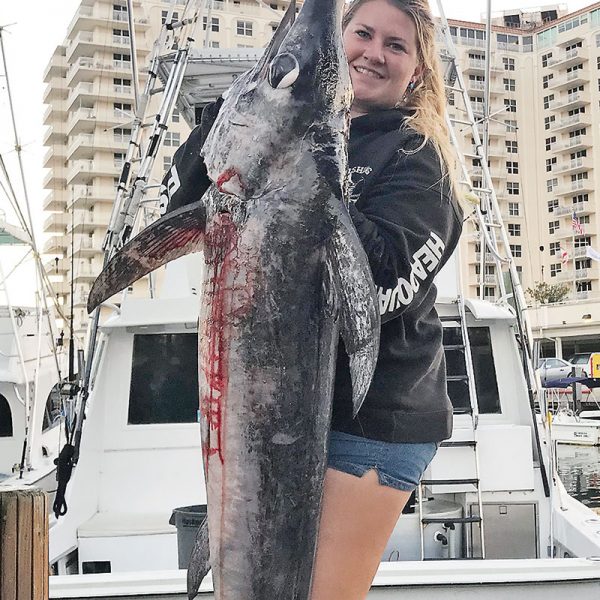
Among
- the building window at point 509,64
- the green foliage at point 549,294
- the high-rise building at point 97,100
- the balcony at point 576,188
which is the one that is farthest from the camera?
the building window at point 509,64

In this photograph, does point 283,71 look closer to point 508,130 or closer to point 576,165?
point 508,130

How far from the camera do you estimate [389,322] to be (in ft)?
5.58

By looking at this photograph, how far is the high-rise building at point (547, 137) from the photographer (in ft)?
205

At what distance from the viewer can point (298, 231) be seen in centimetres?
149

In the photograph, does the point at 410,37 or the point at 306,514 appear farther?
the point at 410,37

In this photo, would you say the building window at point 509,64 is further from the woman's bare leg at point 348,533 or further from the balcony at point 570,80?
the woman's bare leg at point 348,533

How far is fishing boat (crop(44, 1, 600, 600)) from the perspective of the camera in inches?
209

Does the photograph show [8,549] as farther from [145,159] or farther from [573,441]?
[573,441]

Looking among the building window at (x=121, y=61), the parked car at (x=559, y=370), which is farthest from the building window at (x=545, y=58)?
the parked car at (x=559, y=370)

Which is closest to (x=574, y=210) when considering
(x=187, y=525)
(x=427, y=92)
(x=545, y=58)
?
(x=545, y=58)

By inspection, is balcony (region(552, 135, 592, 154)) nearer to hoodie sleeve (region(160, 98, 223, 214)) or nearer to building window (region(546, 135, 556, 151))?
building window (region(546, 135, 556, 151))

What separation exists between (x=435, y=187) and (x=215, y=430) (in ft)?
2.48

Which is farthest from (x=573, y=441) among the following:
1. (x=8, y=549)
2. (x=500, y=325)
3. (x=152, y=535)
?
(x=8, y=549)

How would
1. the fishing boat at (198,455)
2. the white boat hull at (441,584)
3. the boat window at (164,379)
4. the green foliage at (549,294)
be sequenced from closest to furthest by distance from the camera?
the white boat hull at (441,584)
the fishing boat at (198,455)
the boat window at (164,379)
the green foliage at (549,294)
